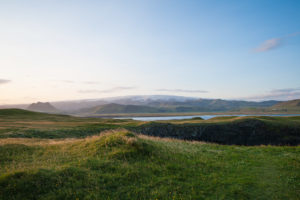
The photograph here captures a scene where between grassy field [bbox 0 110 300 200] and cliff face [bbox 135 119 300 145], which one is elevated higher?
grassy field [bbox 0 110 300 200]

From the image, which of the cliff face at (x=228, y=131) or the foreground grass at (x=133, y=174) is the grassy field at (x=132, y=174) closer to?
the foreground grass at (x=133, y=174)

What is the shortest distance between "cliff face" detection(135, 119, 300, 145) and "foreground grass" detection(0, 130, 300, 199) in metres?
35.3

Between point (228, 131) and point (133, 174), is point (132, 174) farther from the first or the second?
point (228, 131)

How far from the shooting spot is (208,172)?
11.8 m

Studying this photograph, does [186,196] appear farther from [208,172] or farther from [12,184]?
[12,184]

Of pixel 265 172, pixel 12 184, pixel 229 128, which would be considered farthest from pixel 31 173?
pixel 229 128

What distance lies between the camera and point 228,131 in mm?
52531

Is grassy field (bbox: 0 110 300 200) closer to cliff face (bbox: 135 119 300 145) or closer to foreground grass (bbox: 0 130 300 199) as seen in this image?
foreground grass (bbox: 0 130 300 199)

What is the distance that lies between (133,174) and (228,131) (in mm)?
48908

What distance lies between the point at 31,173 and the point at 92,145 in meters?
6.45

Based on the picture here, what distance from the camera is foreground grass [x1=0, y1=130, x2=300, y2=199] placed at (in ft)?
27.8

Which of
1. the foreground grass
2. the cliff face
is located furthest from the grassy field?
the cliff face

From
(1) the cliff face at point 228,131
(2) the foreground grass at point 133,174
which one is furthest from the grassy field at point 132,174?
(1) the cliff face at point 228,131

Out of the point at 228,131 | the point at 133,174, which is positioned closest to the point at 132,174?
the point at 133,174
